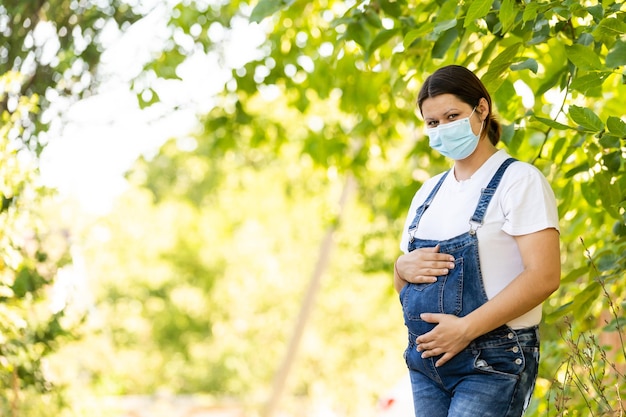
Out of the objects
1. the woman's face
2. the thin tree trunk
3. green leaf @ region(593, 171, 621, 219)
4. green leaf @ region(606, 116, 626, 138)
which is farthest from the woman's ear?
the thin tree trunk

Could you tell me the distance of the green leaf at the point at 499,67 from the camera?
306cm

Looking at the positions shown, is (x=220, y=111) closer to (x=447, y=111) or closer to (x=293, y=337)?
(x=447, y=111)

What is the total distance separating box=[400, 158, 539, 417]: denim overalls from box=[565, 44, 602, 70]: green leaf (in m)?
0.38

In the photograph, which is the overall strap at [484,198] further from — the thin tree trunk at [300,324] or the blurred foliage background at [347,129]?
the thin tree trunk at [300,324]

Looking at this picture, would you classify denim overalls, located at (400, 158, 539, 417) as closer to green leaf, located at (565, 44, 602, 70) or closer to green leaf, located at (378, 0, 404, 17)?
green leaf, located at (565, 44, 602, 70)

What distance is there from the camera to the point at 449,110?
2.77 m

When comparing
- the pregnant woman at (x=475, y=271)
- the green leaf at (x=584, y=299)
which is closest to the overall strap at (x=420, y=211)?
the pregnant woman at (x=475, y=271)

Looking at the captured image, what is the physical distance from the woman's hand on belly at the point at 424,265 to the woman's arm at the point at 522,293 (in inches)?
6.1

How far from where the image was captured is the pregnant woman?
256 cm

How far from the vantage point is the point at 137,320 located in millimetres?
26625

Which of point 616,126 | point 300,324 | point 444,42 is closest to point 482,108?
point 616,126

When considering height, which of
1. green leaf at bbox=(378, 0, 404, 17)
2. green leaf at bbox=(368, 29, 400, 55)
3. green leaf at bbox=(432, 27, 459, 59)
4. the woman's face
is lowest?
the woman's face

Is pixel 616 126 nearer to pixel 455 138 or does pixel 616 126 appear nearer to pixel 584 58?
pixel 584 58

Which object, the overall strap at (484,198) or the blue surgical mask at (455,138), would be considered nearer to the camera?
the overall strap at (484,198)
